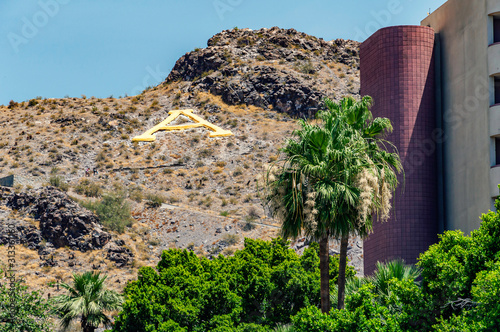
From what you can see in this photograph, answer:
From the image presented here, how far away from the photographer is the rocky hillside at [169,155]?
68.7m

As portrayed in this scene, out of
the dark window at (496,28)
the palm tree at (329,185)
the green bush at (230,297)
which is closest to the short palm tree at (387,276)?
the palm tree at (329,185)

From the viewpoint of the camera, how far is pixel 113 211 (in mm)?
74688

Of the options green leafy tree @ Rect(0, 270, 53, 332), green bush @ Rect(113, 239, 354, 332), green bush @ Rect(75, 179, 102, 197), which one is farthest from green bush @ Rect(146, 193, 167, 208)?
green leafy tree @ Rect(0, 270, 53, 332)

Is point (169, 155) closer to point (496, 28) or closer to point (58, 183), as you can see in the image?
point (58, 183)

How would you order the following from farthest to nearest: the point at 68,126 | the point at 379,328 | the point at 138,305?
the point at 68,126
the point at 138,305
the point at 379,328

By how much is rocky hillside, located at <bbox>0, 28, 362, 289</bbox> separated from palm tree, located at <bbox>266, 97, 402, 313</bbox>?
31.3 metres

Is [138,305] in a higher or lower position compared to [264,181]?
lower

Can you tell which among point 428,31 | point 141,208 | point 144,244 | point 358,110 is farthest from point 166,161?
point 358,110


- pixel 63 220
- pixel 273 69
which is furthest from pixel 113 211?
pixel 273 69

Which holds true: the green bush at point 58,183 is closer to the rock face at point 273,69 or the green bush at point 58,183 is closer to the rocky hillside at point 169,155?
the rocky hillside at point 169,155

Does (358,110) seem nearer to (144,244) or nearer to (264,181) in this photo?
(264,181)

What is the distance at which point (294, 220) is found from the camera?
28172 millimetres

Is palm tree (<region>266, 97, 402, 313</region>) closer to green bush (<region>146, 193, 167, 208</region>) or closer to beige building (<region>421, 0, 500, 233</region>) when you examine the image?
beige building (<region>421, 0, 500, 233</region>)

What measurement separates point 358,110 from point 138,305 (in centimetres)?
1345
